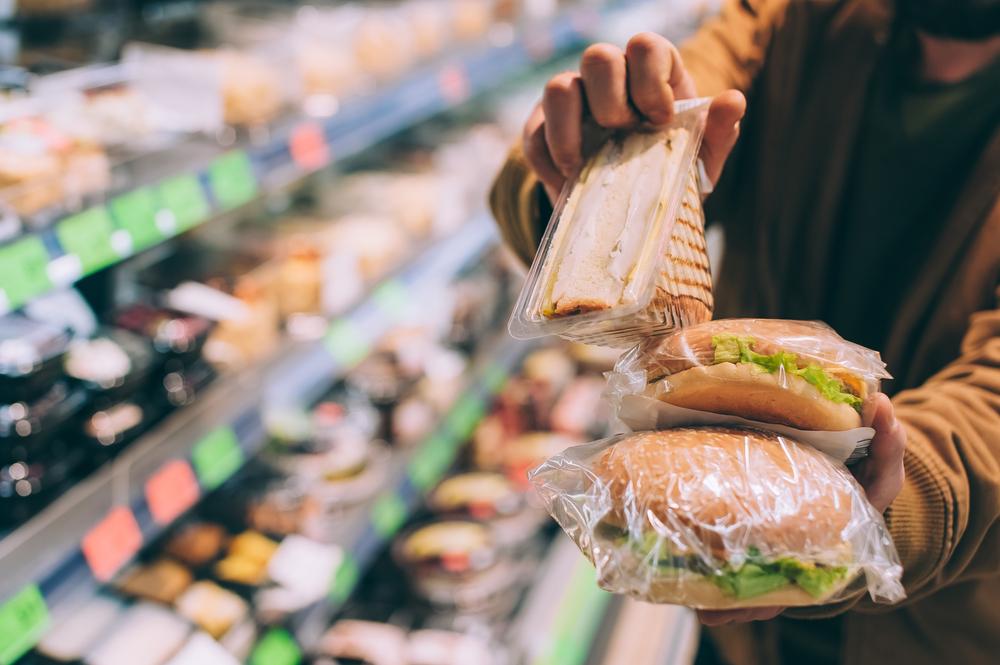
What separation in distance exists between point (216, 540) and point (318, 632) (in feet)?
0.89

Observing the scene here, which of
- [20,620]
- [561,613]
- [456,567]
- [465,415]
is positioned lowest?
[561,613]

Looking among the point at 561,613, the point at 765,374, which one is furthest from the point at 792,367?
the point at 561,613

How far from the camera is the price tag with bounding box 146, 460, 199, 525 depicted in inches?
45.9

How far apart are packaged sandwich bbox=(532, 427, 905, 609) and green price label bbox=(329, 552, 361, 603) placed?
0.92 metres

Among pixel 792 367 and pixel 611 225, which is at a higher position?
pixel 611 225

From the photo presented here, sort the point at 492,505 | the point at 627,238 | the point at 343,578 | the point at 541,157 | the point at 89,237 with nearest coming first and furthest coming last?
the point at 627,238 < the point at 541,157 < the point at 89,237 < the point at 343,578 < the point at 492,505

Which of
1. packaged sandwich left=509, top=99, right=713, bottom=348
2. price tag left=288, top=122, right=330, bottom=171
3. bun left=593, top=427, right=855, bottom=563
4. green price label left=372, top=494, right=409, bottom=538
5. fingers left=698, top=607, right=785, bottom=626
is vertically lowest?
green price label left=372, top=494, right=409, bottom=538

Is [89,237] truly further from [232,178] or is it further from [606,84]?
[606,84]

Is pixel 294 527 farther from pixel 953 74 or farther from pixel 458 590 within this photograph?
pixel 953 74

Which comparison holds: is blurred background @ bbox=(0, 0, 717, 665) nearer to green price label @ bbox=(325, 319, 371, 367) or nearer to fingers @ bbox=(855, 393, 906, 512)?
green price label @ bbox=(325, 319, 371, 367)

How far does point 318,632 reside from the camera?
1.61 metres

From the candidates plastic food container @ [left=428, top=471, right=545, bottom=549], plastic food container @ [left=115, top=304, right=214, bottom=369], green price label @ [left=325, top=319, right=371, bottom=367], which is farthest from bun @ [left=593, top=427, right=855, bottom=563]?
plastic food container @ [left=428, top=471, right=545, bottom=549]

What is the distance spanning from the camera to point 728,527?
665 millimetres

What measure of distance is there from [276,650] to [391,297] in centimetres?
73
